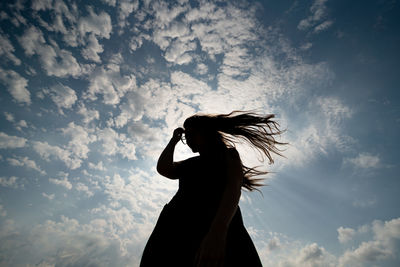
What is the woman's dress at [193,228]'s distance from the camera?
82.1 inches

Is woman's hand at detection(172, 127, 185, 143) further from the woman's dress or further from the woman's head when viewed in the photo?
the woman's dress

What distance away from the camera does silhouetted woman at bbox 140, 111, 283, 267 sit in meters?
1.75

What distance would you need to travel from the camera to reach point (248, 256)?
208 centimetres

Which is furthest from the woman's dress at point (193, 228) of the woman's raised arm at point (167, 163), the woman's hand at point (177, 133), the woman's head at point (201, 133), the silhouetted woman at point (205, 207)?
the woman's hand at point (177, 133)

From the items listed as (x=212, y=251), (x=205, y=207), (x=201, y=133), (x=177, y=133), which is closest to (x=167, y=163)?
(x=177, y=133)

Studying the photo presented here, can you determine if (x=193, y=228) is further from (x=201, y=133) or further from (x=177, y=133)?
(x=177, y=133)

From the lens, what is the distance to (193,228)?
2.22 m

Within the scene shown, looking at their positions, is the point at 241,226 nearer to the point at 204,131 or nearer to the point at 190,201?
the point at 190,201

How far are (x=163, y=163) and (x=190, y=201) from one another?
1013 mm

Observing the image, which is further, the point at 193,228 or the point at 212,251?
the point at 193,228

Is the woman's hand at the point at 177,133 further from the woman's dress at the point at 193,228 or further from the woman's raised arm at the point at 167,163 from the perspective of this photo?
the woman's dress at the point at 193,228

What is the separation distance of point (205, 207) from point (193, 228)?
261 millimetres

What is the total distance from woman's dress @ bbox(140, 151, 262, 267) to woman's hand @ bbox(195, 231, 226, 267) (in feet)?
1.41

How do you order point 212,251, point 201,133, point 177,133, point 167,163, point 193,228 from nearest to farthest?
point 212,251 → point 193,228 → point 201,133 → point 167,163 → point 177,133
